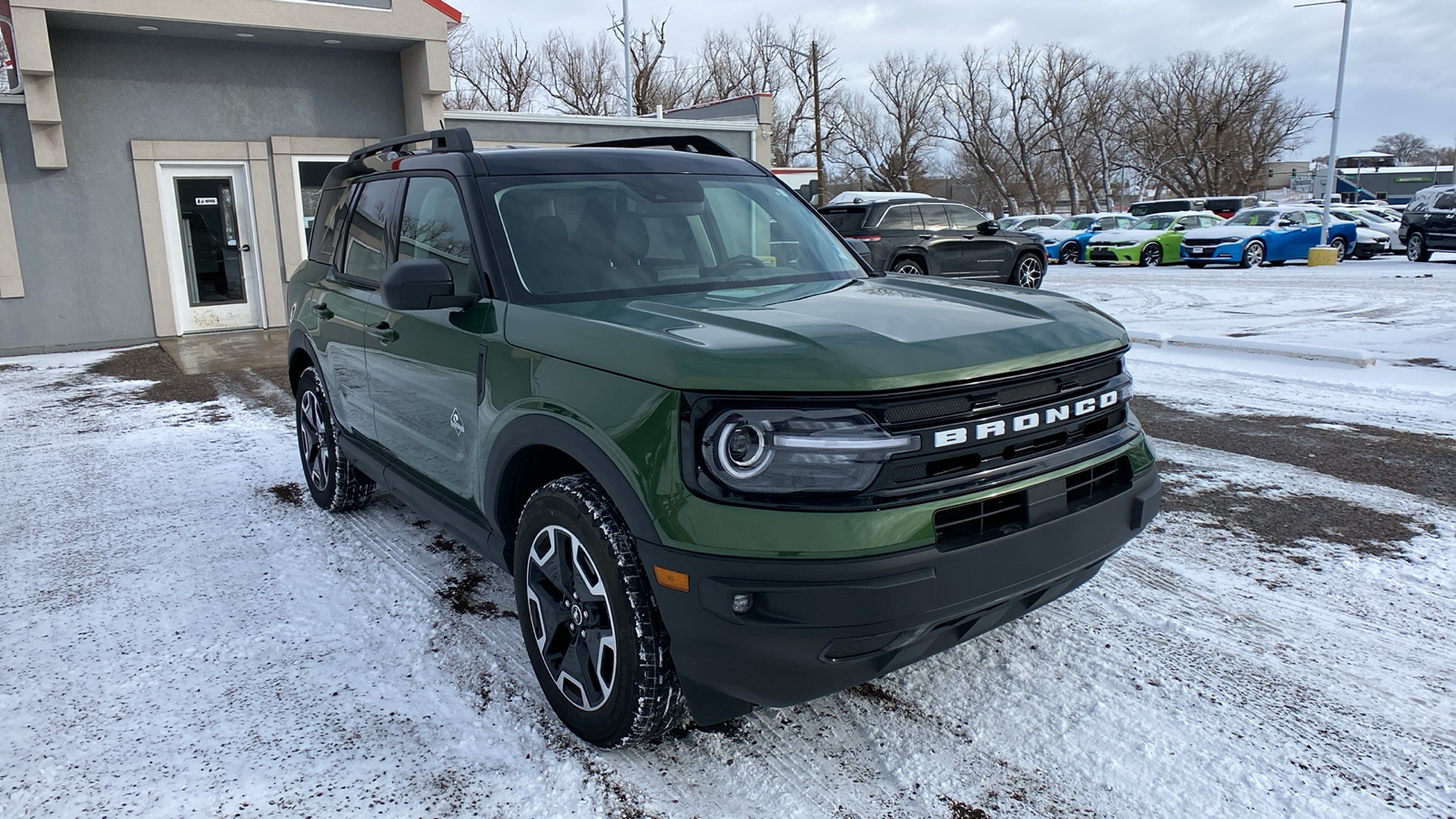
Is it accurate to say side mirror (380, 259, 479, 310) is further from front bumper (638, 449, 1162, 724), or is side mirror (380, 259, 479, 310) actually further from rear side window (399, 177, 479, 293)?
front bumper (638, 449, 1162, 724)

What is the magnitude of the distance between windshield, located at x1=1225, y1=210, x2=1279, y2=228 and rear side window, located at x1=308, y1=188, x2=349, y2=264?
24521 mm

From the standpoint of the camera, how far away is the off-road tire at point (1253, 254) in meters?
23.5

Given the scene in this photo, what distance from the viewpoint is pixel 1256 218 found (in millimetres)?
24375

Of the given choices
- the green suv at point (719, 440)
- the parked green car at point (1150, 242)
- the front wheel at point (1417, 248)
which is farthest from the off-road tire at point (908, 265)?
the front wheel at point (1417, 248)

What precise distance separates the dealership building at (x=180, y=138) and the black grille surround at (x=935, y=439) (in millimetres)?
12591

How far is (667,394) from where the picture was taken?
2396 millimetres

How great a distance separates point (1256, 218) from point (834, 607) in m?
26.4

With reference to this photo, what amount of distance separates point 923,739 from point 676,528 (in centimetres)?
109

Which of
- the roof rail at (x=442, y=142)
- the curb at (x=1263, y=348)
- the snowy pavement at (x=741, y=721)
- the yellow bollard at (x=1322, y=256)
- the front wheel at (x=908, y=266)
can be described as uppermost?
the roof rail at (x=442, y=142)

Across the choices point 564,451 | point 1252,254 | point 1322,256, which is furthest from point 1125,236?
point 564,451

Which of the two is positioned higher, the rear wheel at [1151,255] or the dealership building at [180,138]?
the dealership building at [180,138]

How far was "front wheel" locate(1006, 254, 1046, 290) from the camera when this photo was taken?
1623cm

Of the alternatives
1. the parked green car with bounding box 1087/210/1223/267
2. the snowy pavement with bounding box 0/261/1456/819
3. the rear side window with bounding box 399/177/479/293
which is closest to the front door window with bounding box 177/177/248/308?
the snowy pavement with bounding box 0/261/1456/819

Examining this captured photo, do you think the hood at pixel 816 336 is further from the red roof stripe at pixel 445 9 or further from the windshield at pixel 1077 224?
the windshield at pixel 1077 224
